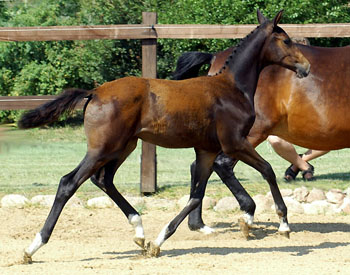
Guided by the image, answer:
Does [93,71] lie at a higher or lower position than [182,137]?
lower

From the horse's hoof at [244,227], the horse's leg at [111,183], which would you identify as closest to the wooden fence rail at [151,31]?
the horse's hoof at [244,227]

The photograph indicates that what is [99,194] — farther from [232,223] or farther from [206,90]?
[206,90]

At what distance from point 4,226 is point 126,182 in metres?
2.89

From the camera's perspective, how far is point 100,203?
337 inches

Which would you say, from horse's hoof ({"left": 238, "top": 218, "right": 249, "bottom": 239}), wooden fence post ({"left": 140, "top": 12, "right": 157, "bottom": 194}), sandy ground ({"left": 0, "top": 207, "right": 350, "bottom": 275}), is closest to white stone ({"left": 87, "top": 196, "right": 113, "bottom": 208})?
sandy ground ({"left": 0, "top": 207, "right": 350, "bottom": 275})

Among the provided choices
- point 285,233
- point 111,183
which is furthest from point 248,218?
point 111,183

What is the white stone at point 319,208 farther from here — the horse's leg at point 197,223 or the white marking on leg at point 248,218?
the white marking on leg at point 248,218

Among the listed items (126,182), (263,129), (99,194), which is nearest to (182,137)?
(263,129)

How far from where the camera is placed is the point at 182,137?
6070mm

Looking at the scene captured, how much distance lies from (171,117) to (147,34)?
3.35 meters

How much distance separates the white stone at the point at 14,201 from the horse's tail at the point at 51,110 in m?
2.80

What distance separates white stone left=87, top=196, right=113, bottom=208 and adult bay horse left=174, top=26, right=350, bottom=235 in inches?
67.1

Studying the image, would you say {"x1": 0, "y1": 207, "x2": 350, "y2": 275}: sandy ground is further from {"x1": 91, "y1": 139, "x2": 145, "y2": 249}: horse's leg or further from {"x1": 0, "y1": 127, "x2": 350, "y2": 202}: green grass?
{"x1": 0, "y1": 127, "x2": 350, "y2": 202}: green grass

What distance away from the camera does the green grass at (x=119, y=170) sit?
9398 millimetres
